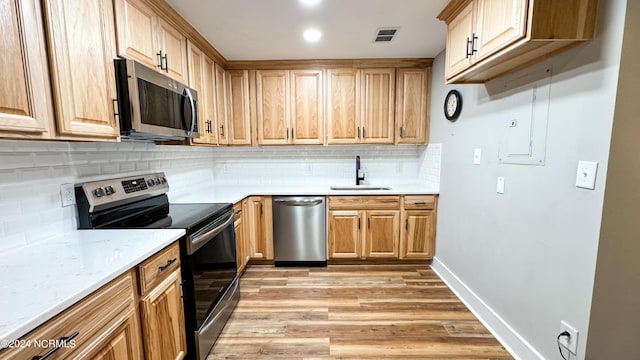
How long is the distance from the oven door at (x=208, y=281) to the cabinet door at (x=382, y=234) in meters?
1.50

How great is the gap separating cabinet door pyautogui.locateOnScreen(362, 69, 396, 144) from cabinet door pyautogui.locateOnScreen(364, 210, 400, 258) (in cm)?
88

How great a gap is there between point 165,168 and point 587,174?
2893 millimetres

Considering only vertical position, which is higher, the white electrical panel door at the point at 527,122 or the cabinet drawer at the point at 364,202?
the white electrical panel door at the point at 527,122

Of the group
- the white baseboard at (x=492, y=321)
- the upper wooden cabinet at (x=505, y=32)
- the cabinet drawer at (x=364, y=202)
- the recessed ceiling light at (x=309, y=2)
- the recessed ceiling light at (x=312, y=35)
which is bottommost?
the white baseboard at (x=492, y=321)

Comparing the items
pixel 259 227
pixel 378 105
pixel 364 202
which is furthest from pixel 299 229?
pixel 378 105

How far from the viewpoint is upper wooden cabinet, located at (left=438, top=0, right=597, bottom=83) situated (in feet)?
3.94

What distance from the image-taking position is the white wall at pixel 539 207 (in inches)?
47.4

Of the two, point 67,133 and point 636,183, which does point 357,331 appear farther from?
point 67,133

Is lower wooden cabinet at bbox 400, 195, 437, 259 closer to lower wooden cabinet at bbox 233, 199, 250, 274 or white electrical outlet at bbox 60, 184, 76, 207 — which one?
lower wooden cabinet at bbox 233, 199, 250, 274

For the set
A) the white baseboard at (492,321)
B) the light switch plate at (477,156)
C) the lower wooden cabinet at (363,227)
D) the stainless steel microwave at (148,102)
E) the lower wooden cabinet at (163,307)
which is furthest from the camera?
the lower wooden cabinet at (363,227)

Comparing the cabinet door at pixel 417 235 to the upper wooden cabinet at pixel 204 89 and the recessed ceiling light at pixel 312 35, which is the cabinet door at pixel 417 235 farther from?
the upper wooden cabinet at pixel 204 89

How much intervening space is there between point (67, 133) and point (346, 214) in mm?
2373

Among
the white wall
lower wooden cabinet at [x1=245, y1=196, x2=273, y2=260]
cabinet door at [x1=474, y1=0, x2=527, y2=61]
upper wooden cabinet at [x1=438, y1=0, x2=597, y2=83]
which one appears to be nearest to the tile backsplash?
lower wooden cabinet at [x1=245, y1=196, x2=273, y2=260]

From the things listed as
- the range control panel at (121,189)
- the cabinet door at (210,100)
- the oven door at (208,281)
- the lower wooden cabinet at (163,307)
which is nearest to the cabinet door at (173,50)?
the cabinet door at (210,100)
